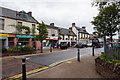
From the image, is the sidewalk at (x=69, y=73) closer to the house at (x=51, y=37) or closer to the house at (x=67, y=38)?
the house at (x=51, y=37)

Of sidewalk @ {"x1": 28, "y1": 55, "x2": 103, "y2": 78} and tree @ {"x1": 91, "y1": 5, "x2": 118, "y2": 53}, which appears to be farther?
tree @ {"x1": 91, "y1": 5, "x2": 118, "y2": 53}

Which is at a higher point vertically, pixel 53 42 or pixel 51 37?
pixel 51 37

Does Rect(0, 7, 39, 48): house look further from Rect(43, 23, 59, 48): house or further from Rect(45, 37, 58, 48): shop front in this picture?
Rect(45, 37, 58, 48): shop front

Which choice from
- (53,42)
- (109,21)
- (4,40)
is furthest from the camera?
(53,42)

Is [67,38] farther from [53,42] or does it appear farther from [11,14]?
[11,14]

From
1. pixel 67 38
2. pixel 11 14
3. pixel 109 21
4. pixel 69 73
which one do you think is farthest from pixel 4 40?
pixel 67 38

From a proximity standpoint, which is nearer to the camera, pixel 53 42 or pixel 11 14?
pixel 11 14

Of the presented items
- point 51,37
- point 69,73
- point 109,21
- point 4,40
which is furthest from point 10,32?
point 109,21

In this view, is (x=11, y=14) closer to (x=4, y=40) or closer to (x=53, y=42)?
(x=4, y=40)

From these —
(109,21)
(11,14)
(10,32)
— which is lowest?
(109,21)

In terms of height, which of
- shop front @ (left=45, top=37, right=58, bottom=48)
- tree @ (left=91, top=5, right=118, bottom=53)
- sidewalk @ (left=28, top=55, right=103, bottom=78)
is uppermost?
tree @ (left=91, top=5, right=118, bottom=53)

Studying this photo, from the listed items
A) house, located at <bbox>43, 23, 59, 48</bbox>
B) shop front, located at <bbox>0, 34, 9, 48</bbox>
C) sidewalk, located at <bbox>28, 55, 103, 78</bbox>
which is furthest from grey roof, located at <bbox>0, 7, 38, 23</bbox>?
sidewalk, located at <bbox>28, 55, 103, 78</bbox>

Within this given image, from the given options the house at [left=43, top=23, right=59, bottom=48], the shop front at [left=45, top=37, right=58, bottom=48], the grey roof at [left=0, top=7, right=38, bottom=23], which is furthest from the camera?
the shop front at [left=45, top=37, right=58, bottom=48]

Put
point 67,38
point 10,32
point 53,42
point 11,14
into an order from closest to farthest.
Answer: point 10,32 → point 11,14 → point 53,42 → point 67,38
